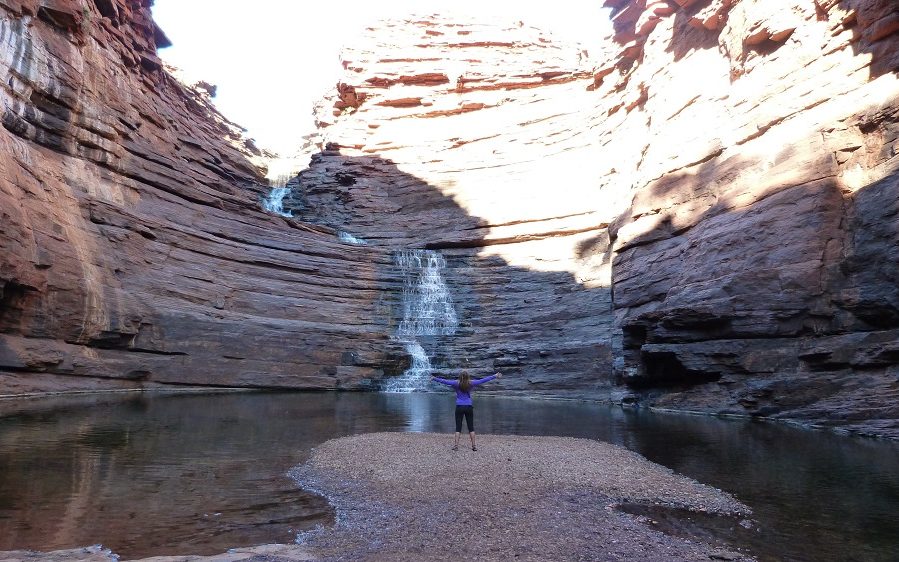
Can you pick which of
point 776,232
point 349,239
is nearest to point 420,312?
point 349,239

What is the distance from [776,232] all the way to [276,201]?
127 ft

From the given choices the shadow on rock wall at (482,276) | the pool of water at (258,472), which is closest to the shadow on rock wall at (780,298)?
the pool of water at (258,472)

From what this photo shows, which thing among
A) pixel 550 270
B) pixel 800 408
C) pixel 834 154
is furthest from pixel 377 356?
Result: pixel 834 154

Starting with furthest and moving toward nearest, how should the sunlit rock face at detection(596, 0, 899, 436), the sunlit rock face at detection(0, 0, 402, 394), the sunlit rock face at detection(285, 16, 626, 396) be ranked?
the sunlit rock face at detection(285, 16, 626, 396) < the sunlit rock face at detection(0, 0, 402, 394) < the sunlit rock face at detection(596, 0, 899, 436)

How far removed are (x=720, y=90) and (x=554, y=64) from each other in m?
26.1

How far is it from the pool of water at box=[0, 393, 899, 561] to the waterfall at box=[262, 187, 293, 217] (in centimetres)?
2802

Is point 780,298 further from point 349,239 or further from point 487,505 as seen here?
point 349,239

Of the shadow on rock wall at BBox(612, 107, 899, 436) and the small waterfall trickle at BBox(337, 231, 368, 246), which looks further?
the small waterfall trickle at BBox(337, 231, 368, 246)

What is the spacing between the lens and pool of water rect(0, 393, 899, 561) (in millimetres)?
6812

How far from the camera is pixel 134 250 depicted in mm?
30516

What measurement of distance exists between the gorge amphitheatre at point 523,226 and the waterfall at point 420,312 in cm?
46

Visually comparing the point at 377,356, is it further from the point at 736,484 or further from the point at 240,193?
the point at 736,484

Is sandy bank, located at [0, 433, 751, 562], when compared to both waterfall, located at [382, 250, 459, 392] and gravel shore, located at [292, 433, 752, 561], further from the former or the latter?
waterfall, located at [382, 250, 459, 392]

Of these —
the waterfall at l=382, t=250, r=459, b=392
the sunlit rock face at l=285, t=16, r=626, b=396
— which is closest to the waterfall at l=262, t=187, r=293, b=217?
the sunlit rock face at l=285, t=16, r=626, b=396
